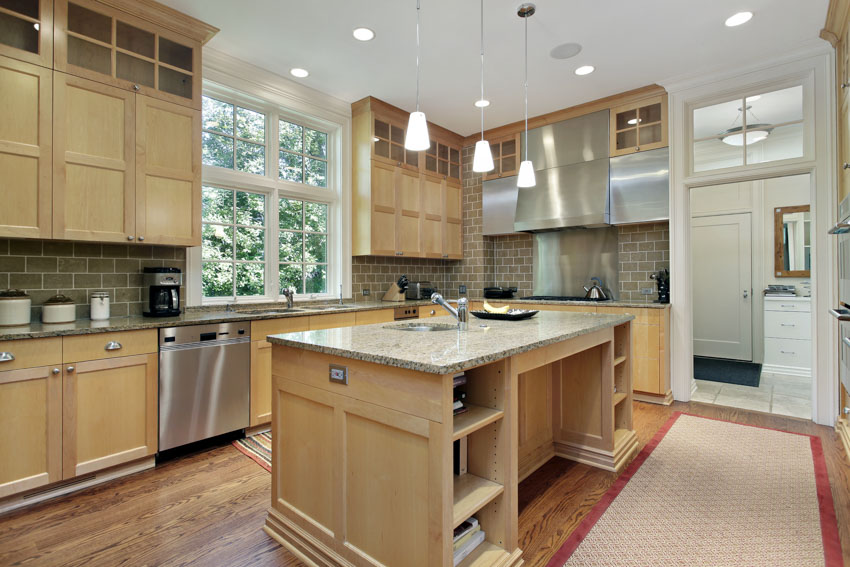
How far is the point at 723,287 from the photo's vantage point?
5.59 m

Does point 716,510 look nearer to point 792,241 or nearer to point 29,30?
point 29,30

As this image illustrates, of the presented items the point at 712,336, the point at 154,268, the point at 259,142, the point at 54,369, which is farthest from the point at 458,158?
the point at 54,369

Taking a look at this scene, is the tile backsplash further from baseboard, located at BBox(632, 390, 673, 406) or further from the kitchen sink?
baseboard, located at BBox(632, 390, 673, 406)

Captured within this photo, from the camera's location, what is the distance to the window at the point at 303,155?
4.05 metres

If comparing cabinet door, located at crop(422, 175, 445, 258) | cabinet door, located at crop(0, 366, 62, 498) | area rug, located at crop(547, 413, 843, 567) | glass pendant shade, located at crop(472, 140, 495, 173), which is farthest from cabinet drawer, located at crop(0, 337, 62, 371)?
cabinet door, located at crop(422, 175, 445, 258)

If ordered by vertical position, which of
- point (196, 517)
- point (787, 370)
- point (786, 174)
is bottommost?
point (196, 517)

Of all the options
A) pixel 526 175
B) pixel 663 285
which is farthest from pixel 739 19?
pixel 663 285

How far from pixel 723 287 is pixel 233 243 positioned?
236 inches

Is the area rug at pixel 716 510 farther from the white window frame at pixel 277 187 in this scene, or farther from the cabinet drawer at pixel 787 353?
the white window frame at pixel 277 187

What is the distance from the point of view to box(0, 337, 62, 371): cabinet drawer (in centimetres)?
207

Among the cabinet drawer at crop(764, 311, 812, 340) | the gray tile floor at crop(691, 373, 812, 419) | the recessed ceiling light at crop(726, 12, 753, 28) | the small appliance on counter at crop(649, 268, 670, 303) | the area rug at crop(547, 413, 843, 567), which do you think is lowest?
the area rug at crop(547, 413, 843, 567)

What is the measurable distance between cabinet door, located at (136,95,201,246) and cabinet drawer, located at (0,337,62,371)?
851 millimetres

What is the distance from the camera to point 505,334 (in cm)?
194

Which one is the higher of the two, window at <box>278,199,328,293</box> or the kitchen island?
window at <box>278,199,328,293</box>
